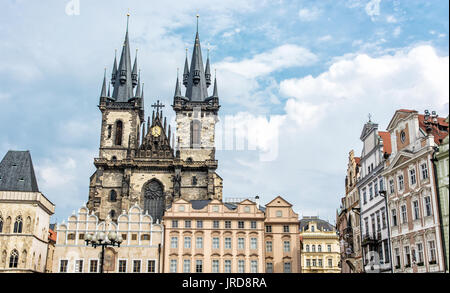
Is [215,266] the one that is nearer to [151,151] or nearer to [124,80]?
[151,151]

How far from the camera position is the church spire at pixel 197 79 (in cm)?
7350

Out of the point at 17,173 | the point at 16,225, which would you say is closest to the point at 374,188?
the point at 16,225

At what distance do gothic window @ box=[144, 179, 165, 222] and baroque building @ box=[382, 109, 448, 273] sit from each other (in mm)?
38357

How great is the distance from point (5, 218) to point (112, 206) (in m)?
20.3

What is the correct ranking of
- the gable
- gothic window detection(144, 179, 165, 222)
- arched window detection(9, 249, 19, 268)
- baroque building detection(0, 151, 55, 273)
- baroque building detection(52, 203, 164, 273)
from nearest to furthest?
arched window detection(9, 249, 19, 268) → baroque building detection(0, 151, 55, 273) → baroque building detection(52, 203, 164, 273) → the gable → gothic window detection(144, 179, 165, 222)

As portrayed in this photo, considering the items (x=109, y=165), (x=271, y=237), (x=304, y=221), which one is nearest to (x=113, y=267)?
(x=271, y=237)

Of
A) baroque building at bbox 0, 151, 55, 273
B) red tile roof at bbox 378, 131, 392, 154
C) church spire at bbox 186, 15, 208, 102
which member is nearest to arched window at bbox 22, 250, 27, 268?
baroque building at bbox 0, 151, 55, 273

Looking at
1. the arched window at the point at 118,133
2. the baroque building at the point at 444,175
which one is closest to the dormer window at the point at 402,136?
the baroque building at the point at 444,175

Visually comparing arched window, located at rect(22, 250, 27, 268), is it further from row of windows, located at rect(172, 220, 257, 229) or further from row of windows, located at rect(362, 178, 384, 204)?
row of windows, located at rect(362, 178, 384, 204)

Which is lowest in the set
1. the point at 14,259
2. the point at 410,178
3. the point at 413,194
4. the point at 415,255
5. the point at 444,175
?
the point at 415,255

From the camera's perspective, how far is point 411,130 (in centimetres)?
2803

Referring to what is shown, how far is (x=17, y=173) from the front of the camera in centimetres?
4712

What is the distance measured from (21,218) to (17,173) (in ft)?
17.4

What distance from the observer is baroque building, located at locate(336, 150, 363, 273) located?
38.2 m
